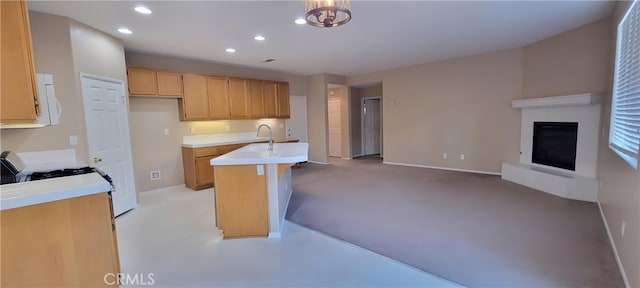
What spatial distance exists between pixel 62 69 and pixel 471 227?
15.4 feet

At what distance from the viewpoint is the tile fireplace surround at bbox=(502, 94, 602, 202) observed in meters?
3.58

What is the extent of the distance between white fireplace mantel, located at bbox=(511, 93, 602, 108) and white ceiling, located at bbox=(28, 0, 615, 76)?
0.96m

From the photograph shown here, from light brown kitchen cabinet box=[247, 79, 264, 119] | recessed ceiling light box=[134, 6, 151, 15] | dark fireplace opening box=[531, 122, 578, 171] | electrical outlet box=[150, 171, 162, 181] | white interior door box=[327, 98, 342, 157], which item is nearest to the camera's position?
recessed ceiling light box=[134, 6, 151, 15]

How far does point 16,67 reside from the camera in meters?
1.39

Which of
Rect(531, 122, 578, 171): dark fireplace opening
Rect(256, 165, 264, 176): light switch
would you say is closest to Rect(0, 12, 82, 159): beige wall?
Rect(256, 165, 264, 176): light switch

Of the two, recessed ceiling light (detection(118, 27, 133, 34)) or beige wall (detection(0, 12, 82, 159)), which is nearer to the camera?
beige wall (detection(0, 12, 82, 159))

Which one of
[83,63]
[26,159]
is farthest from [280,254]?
[83,63]

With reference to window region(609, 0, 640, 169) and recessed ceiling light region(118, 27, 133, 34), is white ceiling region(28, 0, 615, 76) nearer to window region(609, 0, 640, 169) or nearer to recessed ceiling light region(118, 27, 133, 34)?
recessed ceiling light region(118, 27, 133, 34)

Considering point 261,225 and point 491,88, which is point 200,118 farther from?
point 491,88

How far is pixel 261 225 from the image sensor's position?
275cm

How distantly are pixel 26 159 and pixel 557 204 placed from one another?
20.1 feet

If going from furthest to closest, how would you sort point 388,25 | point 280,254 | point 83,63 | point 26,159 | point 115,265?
point 388,25 < point 83,63 < point 26,159 < point 280,254 < point 115,265

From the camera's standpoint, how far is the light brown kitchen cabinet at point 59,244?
123 cm

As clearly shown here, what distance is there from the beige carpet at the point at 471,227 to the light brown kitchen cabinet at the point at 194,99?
231 cm
